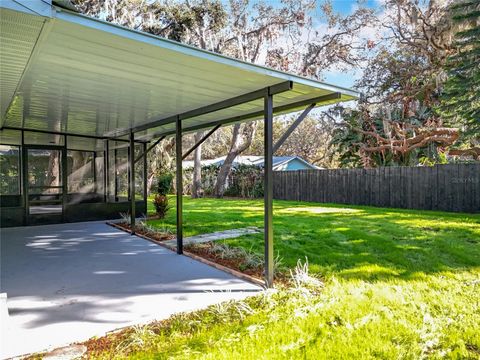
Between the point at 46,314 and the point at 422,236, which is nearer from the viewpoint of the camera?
the point at 46,314

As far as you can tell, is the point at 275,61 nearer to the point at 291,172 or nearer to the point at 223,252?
the point at 291,172

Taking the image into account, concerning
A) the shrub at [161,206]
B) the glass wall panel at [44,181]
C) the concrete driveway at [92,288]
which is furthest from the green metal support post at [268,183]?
the glass wall panel at [44,181]

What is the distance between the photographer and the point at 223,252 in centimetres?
522

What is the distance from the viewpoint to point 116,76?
3527 mm

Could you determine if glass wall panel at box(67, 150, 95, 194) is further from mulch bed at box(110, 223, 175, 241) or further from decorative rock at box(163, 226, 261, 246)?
decorative rock at box(163, 226, 261, 246)

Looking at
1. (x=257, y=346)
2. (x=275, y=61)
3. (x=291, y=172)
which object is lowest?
(x=257, y=346)

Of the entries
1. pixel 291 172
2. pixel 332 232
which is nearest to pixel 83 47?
pixel 332 232

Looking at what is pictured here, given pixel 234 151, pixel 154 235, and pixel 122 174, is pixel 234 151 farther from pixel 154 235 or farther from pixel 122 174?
Answer: pixel 154 235

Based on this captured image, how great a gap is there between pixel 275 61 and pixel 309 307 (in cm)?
1541

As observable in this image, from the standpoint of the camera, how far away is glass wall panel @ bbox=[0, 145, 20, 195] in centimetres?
819

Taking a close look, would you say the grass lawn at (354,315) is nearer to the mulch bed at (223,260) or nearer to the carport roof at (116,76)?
the mulch bed at (223,260)

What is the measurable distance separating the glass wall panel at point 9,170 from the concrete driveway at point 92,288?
254cm

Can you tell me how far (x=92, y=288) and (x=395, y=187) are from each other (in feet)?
34.7

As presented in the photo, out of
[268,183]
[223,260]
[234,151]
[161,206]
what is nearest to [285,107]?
[268,183]
